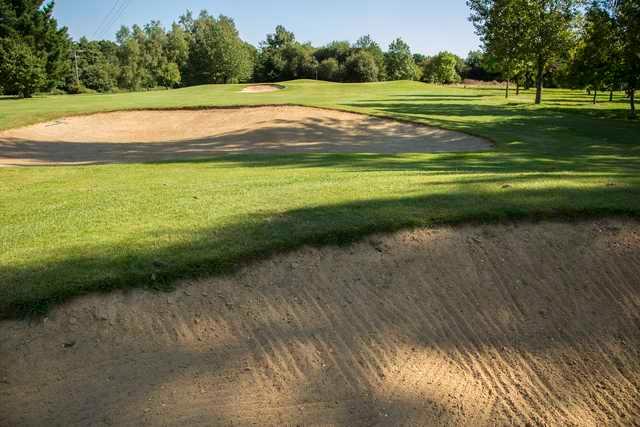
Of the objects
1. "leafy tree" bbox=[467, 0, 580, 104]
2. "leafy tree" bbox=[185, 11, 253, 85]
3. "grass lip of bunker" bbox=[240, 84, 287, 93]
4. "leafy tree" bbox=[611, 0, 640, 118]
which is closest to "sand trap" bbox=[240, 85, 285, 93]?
"grass lip of bunker" bbox=[240, 84, 287, 93]

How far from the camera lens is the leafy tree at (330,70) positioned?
85625 millimetres

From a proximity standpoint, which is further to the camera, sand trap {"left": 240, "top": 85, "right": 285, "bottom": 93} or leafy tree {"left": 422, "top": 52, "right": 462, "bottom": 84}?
leafy tree {"left": 422, "top": 52, "right": 462, "bottom": 84}

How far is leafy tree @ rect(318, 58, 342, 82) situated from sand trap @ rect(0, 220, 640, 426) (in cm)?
8293

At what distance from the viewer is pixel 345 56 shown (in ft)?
300

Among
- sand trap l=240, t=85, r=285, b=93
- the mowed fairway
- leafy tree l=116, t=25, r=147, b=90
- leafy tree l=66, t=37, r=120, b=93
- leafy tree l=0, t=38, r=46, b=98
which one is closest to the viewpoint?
the mowed fairway

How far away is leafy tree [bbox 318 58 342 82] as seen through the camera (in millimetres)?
85625

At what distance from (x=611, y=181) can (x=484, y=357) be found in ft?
18.9

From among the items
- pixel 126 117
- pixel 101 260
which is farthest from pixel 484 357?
pixel 126 117

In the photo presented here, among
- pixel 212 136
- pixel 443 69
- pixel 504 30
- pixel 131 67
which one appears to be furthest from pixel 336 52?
pixel 212 136

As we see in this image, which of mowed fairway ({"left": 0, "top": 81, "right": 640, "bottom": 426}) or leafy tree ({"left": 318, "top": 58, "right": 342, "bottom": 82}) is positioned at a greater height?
leafy tree ({"left": 318, "top": 58, "right": 342, "bottom": 82})

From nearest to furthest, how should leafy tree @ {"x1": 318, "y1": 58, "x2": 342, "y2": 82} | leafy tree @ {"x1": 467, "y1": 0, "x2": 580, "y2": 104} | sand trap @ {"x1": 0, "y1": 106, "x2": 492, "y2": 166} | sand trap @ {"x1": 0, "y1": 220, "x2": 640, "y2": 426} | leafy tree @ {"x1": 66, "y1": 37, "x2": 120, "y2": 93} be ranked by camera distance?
sand trap @ {"x1": 0, "y1": 220, "x2": 640, "y2": 426} → sand trap @ {"x1": 0, "y1": 106, "x2": 492, "y2": 166} → leafy tree @ {"x1": 467, "y1": 0, "x2": 580, "y2": 104} → leafy tree @ {"x1": 66, "y1": 37, "x2": 120, "y2": 93} → leafy tree @ {"x1": 318, "y1": 58, "x2": 342, "y2": 82}

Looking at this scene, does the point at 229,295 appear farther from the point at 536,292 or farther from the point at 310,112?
the point at 310,112

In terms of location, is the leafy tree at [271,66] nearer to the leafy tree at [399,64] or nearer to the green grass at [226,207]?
the leafy tree at [399,64]

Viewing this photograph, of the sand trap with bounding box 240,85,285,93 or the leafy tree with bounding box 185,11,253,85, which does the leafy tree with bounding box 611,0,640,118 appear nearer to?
the sand trap with bounding box 240,85,285,93
